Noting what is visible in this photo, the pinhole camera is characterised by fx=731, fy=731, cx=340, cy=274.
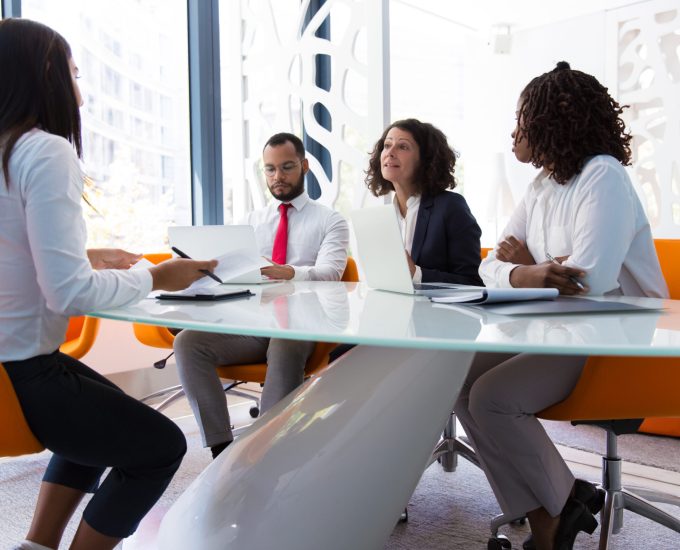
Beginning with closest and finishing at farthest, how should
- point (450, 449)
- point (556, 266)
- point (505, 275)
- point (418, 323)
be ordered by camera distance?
1. point (418, 323)
2. point (556, 266)
3. point (505, 275)
4. point (450, 449)

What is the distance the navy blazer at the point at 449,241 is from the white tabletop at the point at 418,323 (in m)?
0.96

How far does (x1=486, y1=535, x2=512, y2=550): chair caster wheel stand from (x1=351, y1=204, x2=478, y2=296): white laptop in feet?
2.44

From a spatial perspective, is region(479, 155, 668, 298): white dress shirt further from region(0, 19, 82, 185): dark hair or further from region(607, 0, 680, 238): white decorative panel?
region(607, 0, 680, 238): white decorative panel

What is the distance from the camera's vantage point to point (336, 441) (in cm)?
155

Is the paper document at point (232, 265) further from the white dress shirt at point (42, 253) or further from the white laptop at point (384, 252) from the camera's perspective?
the white dress shirt at point (42, 253)

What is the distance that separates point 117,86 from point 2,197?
319 centimetres

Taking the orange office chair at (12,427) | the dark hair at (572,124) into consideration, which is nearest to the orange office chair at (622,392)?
the dark hair at (572,124)

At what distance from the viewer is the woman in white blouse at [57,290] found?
1.45 m

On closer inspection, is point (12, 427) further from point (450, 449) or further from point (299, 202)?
point (299, 202)

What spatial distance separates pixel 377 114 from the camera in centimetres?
398

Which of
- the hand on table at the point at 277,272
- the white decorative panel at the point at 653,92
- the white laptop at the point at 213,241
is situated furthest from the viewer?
the white decorative panel at the point at 653,92

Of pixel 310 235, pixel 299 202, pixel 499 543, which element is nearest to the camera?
pixel 499 543

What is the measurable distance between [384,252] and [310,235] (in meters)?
1.40

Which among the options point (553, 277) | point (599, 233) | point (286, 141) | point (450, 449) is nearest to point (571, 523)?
point (553, 277)
